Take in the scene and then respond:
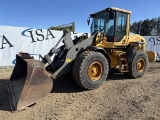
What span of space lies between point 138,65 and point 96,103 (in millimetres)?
3368

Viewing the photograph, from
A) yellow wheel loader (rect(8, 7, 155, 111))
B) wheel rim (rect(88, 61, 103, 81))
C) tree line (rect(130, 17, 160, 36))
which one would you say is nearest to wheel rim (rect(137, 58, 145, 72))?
yellow wheel loader (rect(8, 7, 155, 111))

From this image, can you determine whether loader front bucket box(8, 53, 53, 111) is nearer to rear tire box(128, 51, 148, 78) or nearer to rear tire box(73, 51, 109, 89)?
rear tire box(73, 51, 109, 89)

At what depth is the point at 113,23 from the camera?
696 cm

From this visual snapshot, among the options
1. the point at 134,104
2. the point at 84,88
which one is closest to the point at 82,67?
the point at 84,88

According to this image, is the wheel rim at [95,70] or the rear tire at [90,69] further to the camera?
the wheel rim at [95,70]

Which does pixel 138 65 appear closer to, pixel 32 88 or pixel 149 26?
pixel 32 88

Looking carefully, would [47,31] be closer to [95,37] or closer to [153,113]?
[95,37]

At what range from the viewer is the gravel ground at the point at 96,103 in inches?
169

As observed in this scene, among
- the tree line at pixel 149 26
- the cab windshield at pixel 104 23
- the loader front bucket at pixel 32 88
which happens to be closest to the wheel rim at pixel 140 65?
the cab windshield at pixel 104 23

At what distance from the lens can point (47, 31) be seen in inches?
469

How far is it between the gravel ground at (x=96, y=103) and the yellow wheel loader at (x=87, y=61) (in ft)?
0.80

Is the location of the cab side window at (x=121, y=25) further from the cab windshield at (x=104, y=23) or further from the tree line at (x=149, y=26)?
the tree line at (x=149, y=26)

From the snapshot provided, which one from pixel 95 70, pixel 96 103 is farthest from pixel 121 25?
pixel 96 103

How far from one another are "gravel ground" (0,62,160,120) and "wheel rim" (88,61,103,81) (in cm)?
38
